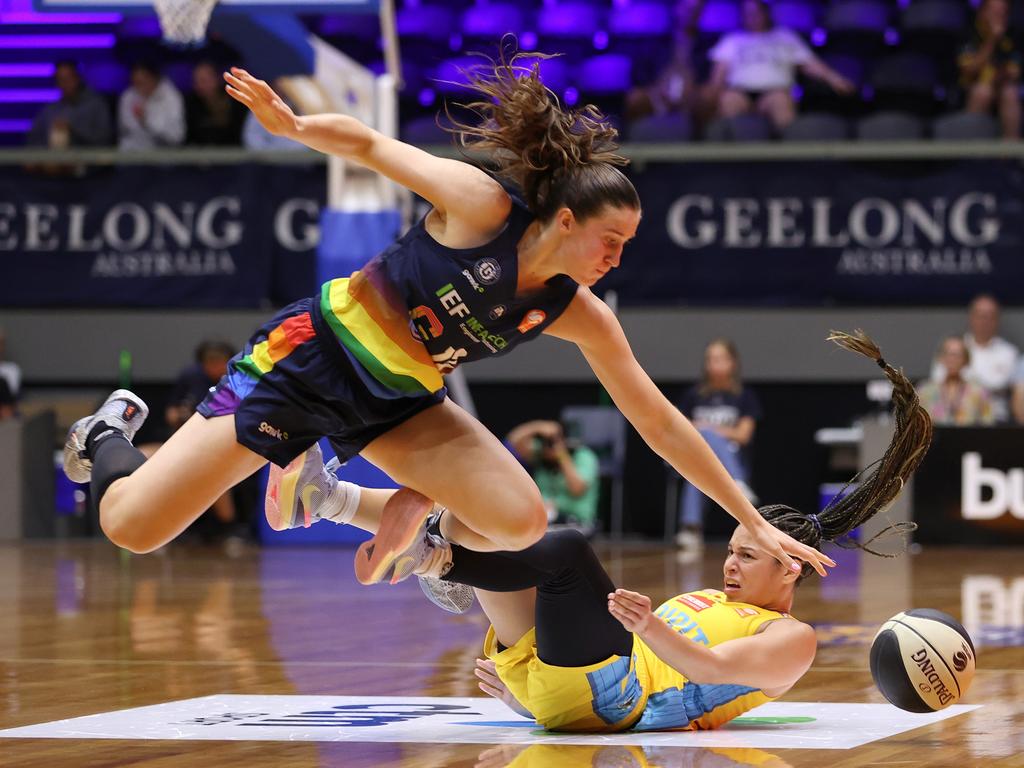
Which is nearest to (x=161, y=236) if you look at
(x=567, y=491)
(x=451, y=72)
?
(x=451, y=72)

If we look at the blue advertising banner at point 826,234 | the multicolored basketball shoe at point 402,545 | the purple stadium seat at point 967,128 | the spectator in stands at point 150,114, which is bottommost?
the multicolored basketball shoe at point 402,545

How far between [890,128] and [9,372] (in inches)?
295

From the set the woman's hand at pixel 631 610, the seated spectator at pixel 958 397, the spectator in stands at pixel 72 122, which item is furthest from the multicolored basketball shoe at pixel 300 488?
the spectator in stands at pixel 72 122

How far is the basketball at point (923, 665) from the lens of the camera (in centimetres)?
384

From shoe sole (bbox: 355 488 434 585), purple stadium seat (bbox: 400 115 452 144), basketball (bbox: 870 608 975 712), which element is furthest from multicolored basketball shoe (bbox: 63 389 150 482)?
purple stadium seat (bbox: 400 115 452 144)

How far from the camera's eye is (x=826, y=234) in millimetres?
12352

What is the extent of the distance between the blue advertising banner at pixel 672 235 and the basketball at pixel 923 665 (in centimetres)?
841

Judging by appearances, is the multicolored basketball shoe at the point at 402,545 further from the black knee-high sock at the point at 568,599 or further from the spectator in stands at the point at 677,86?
the spectator in stands at the point at 677,86

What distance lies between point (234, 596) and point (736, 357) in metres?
5.22

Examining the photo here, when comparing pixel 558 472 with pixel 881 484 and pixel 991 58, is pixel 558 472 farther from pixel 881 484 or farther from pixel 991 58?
pixel 881 484

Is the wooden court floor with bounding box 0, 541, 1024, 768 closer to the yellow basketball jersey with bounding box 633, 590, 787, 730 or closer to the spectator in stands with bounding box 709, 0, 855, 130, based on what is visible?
the yellow basketball jersey with bounding box 633, 590, 787, 730

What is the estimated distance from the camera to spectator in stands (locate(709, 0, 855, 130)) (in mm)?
13094

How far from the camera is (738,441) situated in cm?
1171

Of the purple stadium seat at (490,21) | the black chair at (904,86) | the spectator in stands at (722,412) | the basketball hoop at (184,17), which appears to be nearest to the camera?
the basketball hoop at (184,17)
